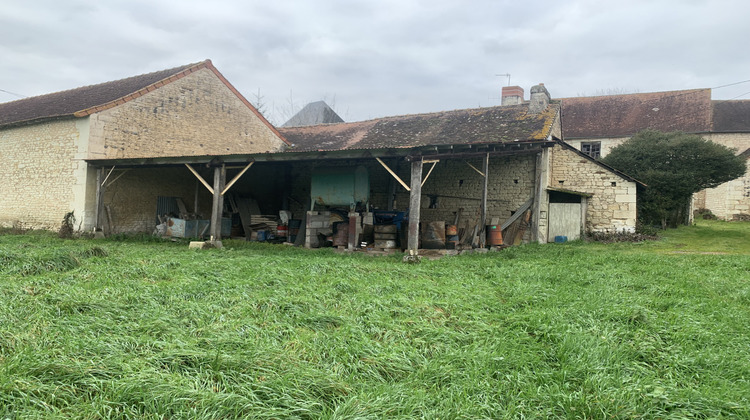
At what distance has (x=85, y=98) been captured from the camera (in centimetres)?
1384

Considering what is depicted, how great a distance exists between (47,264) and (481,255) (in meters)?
7.36

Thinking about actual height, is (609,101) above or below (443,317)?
A: above

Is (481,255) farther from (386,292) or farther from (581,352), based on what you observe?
(581,352)

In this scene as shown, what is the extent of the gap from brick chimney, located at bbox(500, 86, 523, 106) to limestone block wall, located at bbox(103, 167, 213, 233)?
12.2 m

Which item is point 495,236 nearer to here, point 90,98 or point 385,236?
point 385,236

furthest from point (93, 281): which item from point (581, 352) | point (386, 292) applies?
point (581, 352)

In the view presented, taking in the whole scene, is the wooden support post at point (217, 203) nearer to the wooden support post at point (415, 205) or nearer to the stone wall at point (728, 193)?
the wooden support post at point (415, 205)

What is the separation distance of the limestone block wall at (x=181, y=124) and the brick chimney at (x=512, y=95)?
9.97 metres

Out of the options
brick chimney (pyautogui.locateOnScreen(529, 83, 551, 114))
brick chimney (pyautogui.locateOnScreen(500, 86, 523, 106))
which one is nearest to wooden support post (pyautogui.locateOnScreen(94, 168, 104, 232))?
brick chimney (pyautogui.locateOnScreen(529, 83, 551, 114))

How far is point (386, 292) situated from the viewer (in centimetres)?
461

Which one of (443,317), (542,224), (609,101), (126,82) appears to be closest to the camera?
(443,317)

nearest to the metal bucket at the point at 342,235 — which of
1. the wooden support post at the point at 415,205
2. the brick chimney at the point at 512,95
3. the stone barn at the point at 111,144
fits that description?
the wooden support post at the point at 415,205

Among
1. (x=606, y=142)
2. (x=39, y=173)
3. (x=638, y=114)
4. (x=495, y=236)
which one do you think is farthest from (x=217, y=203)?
(x=638, y=114)

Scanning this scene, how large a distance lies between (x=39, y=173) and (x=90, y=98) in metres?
2.92
